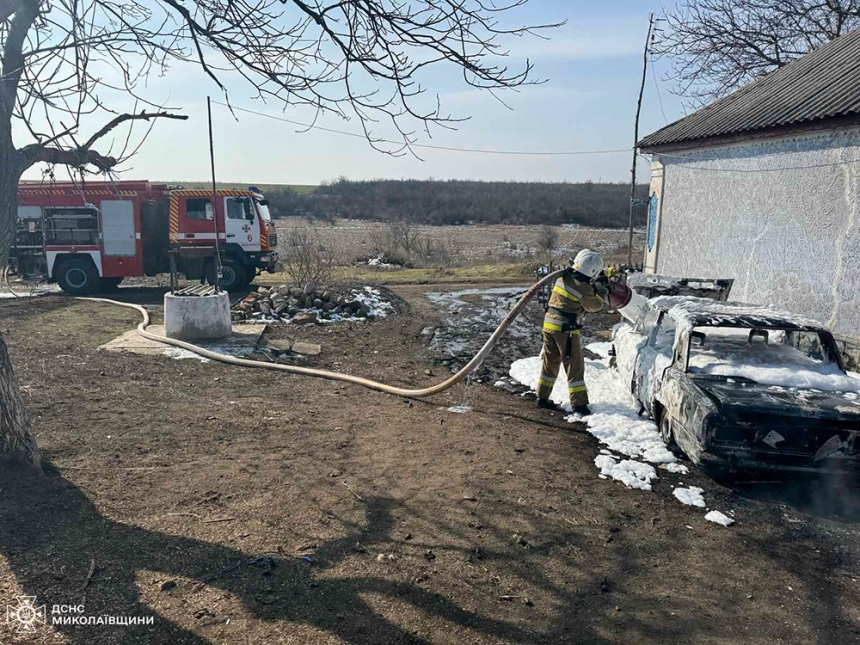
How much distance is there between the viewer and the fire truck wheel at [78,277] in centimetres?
1625

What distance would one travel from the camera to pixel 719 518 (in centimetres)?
434

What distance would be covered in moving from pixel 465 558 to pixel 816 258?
24.8 ft

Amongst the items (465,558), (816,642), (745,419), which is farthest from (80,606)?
(745,419)

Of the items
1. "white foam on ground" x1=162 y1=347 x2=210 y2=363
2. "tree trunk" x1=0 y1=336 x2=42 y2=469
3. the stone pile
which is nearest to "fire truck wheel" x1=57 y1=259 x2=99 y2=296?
the stone pile

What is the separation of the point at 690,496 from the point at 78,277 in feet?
53.5

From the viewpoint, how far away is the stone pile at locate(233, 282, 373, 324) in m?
12.1

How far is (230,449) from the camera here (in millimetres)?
5219

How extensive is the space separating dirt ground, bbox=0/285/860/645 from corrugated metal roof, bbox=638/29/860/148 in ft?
20.2

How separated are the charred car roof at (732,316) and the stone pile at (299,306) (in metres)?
7.36

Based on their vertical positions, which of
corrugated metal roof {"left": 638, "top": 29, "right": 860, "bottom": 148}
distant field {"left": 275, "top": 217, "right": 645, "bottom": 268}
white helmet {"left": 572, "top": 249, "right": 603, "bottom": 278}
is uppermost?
corrugated metal roof {"left": 638, "top": 29, "right": 860, "bottom": 148}

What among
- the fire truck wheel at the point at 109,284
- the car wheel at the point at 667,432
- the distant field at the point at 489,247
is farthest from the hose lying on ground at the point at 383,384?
the distant field at the point at 489,247

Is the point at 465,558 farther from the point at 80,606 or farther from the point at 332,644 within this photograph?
the point at 80,606

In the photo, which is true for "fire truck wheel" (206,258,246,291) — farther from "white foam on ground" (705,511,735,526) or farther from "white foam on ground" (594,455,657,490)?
"white foam on ground" (705,511,735,526)

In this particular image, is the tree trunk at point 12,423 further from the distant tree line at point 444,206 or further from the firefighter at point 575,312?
the distant tree line at point 444,206
